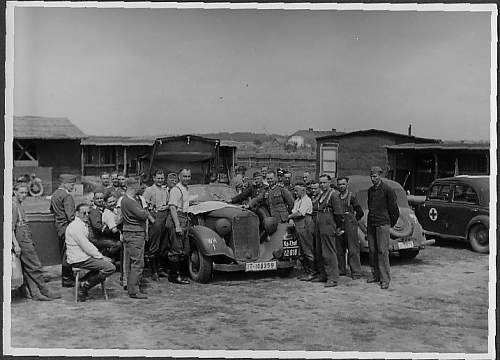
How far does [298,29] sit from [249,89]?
2.87 ft

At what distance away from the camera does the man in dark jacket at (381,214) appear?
290 inches

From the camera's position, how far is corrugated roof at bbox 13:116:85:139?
22.4 feet

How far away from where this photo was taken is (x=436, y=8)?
684 centimetres

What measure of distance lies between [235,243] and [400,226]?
233cm

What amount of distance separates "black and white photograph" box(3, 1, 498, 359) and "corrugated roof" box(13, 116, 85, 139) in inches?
0.6

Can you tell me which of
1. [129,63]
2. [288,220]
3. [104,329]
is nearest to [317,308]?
[288,220]

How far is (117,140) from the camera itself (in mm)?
7285

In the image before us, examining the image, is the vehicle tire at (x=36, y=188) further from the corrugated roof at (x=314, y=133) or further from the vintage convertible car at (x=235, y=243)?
the corrugated roof at (x=314, y=133)

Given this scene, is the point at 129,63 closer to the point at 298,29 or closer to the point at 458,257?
the point at 298,29

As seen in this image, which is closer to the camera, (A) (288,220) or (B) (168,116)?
(B) (168,116)

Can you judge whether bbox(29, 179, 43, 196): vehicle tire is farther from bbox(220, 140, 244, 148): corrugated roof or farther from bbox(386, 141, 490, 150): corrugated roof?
bbox(386, 141, 490, 150): corrugated roof

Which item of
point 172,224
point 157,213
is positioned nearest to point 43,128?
point 157,213

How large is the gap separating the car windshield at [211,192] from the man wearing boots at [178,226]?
72 centimetres

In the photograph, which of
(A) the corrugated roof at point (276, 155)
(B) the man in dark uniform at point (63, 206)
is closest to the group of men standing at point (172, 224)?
(B) the man in dark uniform at point (63, 206)
